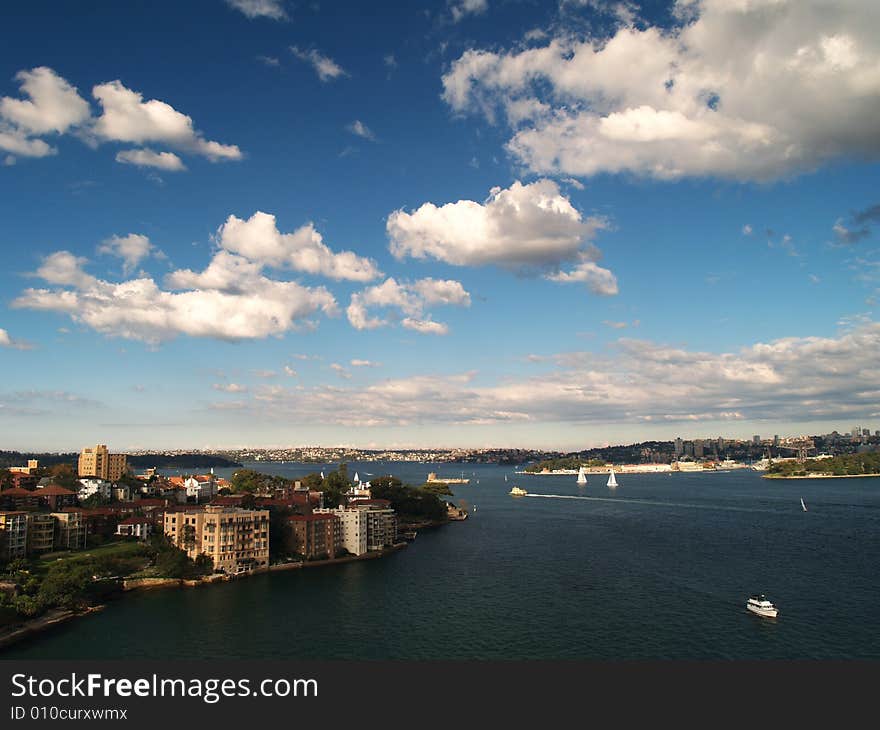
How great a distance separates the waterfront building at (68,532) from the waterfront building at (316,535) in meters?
13.3

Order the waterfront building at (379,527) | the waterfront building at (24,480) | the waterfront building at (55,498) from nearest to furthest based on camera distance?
1. the waterfront building at (379,527)
2. the waterfront building at (55,498)
3. the waterfront building at (24,480)

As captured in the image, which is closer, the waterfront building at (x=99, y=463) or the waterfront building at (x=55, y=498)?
the waterfront building at (x=55, y=498)

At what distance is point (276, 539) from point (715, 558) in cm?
2881

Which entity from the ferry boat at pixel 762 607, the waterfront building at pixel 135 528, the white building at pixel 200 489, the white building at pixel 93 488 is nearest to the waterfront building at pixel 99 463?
the white building at pixel 200 489

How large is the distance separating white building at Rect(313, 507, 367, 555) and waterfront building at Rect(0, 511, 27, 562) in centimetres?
1880

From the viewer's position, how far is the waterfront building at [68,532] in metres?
40.9

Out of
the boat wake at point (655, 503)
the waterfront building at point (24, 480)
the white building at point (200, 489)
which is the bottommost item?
the boat wake at point (655, 503)

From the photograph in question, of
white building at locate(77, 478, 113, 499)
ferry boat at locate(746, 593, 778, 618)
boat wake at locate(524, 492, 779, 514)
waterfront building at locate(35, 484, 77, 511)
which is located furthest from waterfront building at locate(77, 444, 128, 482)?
ferry boat at locate(746, 593, 778, 618)

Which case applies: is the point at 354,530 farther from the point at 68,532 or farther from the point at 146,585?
the point at 68,532

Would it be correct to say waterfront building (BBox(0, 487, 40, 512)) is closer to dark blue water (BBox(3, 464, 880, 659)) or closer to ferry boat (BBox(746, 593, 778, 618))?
dark blue water (BBox(3, 464, 880, 659))

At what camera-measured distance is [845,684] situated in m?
10.8

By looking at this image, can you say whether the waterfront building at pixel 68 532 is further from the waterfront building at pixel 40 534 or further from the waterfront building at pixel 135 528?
the waterfront building at pixel 135 528

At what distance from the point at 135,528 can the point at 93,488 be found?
1821 centimetres

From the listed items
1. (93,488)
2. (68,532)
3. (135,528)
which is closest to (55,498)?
(135,528)
